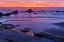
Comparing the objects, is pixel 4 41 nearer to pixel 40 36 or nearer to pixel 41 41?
pixel 41 41

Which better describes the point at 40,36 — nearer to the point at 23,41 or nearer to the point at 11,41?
the point at 23,41

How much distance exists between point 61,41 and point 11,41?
18.4 feet

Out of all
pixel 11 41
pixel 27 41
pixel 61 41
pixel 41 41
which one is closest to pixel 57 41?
pixel 61 41

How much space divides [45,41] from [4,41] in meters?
4.50

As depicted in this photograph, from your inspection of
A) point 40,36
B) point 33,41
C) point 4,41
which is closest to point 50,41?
point 33,41

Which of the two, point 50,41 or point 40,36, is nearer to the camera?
point 50,41

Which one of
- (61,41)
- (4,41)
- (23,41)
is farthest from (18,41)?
(61,41)

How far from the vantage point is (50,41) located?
18.9 metres

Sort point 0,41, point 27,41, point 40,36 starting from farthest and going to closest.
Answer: point 40,36
point 27,41
point 0,41

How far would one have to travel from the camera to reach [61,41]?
19.3 m

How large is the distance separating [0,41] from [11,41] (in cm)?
115

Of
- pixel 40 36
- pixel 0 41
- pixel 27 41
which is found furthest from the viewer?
pixel 40 36

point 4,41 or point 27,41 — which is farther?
point 27,41

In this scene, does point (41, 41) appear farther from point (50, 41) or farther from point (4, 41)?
point (4, 41)
